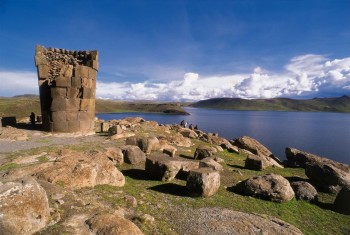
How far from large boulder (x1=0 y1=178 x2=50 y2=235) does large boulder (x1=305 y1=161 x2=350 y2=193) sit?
14.4 meters

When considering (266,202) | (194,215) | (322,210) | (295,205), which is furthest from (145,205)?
(322,210)

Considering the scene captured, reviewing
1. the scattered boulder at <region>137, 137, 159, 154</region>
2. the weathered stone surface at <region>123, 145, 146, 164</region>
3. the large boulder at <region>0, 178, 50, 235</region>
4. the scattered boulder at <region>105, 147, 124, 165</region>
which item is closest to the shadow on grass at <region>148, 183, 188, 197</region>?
the weathered stone surface at <region>123, 145, 146, 164</region>

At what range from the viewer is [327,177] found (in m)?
14.9

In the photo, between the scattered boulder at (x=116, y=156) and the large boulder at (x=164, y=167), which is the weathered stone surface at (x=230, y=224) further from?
the scattered boulder at (x=116, y=156)

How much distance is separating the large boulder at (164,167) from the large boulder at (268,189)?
308 cm

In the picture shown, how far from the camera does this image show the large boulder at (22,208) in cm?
607

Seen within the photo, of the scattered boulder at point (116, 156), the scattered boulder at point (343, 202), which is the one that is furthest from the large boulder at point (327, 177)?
the scattered boulder at point (116, 156)

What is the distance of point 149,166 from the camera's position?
13867 millimetres

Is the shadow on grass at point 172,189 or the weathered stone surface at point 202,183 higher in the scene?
the weathered stone surface at point 202,183

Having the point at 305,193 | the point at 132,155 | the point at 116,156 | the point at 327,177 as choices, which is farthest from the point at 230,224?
the point at 327,177

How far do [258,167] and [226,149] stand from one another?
671 centimetres

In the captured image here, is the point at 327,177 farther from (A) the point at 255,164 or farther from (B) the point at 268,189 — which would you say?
(B) the point at 268,189

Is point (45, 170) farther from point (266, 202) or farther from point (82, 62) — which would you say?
point (82, 62)

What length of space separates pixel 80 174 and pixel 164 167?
4206 millimetres
